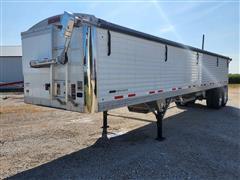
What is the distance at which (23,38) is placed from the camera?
4891mm

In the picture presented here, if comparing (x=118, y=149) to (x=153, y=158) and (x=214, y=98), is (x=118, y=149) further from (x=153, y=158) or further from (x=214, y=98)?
(x=214, y=98)

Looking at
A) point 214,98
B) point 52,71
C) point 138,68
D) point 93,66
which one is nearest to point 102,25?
point 93,66

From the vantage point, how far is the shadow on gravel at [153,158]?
160 inches

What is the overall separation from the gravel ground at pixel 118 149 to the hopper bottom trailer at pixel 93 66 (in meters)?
0.92

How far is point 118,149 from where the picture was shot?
5.36 metres

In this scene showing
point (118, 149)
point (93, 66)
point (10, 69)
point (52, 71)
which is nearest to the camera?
point (93, 66)

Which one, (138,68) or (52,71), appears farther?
(138,68)

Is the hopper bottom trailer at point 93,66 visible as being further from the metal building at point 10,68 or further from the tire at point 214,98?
the metal building at point 10,68

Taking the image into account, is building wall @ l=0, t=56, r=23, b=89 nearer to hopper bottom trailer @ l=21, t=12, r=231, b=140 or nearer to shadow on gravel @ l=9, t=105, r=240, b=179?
shadow on gravel @ l=9, t=105, r=240, b=179

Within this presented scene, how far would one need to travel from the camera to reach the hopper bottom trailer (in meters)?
3.79

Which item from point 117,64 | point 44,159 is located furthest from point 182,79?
point 44,159

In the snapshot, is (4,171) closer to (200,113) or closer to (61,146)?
(61,146)

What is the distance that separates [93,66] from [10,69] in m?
26.8

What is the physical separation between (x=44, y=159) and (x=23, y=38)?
251 cm
